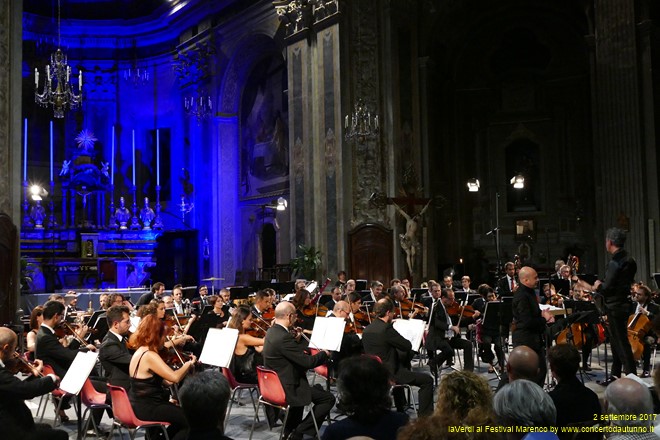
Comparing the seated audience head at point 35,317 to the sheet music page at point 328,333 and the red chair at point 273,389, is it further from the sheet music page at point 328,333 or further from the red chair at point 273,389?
the sheet music page at point 328,333

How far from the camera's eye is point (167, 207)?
29.7 metres

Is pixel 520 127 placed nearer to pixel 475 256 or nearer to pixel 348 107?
pixel 475 256

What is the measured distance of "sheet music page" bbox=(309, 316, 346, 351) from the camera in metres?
7.44

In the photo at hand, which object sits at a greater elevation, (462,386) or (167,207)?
(167,207)

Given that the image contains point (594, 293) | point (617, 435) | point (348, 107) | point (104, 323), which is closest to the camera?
point (617, 435)

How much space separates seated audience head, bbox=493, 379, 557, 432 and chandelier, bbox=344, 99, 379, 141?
15568 mm

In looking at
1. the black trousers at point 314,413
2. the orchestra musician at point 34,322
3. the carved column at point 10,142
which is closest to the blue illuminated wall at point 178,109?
the carved column at point 10,142

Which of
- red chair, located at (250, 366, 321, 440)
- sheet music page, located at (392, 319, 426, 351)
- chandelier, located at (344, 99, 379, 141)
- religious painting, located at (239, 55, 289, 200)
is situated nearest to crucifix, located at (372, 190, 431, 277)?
chandelier, located at (344, 99, 379, 141)

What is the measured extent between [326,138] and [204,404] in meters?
17.4

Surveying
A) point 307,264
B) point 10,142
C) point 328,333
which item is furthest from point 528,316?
point 307,264

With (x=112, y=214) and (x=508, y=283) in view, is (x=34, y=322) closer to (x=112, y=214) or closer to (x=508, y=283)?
(x=508, y=283)

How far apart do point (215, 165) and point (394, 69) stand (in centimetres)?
1010

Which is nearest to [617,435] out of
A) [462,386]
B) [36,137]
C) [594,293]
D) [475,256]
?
[462,386]

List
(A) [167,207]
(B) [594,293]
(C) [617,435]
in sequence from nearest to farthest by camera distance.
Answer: (C) [617,435]
(B) [594,293]
(A) [167,207]
